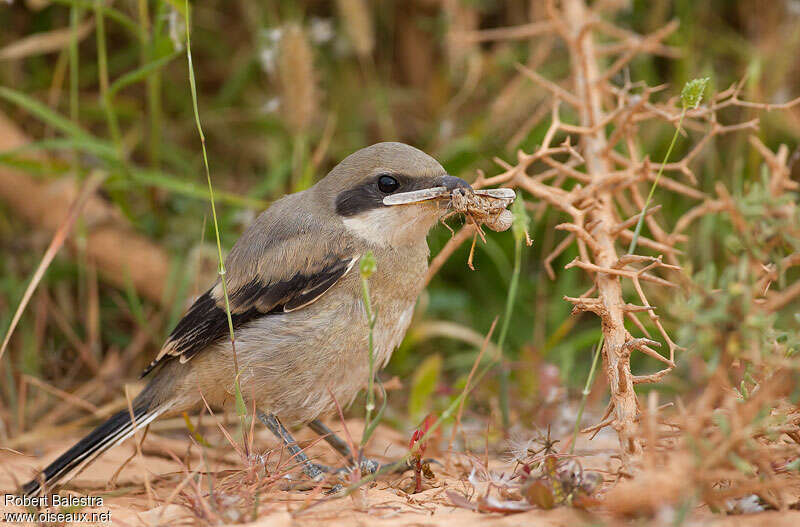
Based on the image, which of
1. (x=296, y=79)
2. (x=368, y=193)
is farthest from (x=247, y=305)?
(x=296, y=79)

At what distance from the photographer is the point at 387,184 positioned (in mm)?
3197

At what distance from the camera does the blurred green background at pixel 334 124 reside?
433 cm

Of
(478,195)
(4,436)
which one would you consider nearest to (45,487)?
(4,436)

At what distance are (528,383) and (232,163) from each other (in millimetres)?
2925

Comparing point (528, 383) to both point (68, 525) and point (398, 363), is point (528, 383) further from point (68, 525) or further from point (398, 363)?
point (68, 525)

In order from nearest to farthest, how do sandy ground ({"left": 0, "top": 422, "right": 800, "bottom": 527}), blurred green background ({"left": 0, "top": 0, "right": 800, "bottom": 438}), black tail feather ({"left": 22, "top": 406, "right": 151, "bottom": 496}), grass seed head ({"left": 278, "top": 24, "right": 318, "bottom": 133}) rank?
sandy ground ({"left": 0, "top": 422, "right": 800, "bottom": 527}) < black tail feather ({"left": 22, "top": 406, "right": 151, "bottom": 496}) < grass seed head ({"left": 278, "top": 24, "right": 318, "bottom": 133}) < blurred green background ({"left": 0, "top": 0, "right": 800, "bottom": 438})

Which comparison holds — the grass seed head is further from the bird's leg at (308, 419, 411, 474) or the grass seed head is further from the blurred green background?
the bird's leg at (308, 419, 411, 474)

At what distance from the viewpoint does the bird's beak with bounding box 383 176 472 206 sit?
297cm

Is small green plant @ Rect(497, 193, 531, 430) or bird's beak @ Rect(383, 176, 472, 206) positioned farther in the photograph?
bird's beak @ Rect(383, 176, 472, 206)

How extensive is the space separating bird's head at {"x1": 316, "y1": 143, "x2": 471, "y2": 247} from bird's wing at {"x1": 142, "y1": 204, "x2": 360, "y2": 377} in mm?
148

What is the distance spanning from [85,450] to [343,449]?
1.11m

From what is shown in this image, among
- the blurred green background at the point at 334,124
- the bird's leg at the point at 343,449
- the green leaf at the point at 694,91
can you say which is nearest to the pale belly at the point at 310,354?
the bird's leg at the point at 343,449

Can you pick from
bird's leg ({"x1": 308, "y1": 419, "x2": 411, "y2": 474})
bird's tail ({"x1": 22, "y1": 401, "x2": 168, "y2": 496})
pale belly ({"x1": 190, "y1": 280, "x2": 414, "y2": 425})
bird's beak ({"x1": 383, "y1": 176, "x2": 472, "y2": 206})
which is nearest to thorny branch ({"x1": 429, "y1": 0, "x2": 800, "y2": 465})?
bird's beak ({"x1": 383, "y1": 176, "x2": 472, "y2": 206})

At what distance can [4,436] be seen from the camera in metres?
3.79
